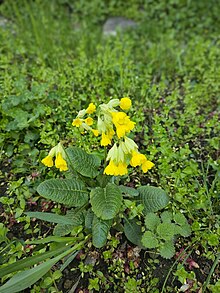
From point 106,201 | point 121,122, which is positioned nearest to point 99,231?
point 106,201

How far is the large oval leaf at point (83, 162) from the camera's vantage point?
6.84 ft

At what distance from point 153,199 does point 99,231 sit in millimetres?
364

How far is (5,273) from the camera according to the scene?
5.76ft

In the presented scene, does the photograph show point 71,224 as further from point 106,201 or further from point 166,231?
point 166,231

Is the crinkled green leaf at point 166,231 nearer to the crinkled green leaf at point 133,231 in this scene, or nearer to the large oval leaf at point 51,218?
the crinkled green leaf at point 133,231

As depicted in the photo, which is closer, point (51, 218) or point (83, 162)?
point (51, 218)

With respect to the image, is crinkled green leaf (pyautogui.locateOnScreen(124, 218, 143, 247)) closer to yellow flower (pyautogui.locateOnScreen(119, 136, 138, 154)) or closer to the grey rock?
yellow flower (pyautogui.locateOnScreen(119, 136, 138, 154))

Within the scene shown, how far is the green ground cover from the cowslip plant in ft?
0.41

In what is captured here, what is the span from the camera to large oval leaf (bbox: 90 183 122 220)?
188 centimetres

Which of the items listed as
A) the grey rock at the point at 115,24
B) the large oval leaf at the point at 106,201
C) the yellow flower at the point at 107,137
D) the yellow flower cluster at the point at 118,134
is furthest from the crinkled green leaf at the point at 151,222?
the grey rock at the point at 115,24

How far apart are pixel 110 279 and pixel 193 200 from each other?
68 centimetres

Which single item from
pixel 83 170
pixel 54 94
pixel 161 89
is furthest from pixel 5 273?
pixel 161 89

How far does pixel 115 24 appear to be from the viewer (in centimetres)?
473

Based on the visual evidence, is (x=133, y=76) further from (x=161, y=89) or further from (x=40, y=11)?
(x=40, y=11)
